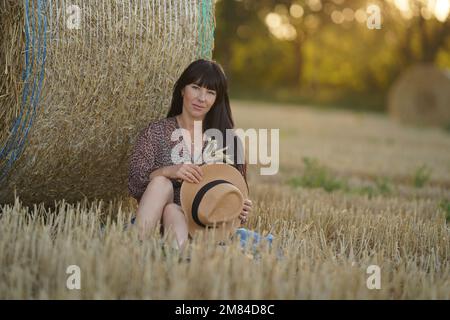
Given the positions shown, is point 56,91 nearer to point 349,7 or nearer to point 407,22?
point 407,22

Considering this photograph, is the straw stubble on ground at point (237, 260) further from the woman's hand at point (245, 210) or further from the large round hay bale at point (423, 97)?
the large round hay bale at point (423, 97)

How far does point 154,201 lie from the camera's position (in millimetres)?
4082

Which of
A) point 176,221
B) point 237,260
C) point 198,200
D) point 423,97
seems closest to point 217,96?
point 198,200

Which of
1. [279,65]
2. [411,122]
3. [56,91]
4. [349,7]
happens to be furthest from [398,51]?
[56,91]

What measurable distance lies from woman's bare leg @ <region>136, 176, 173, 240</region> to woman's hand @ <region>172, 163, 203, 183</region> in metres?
0.10

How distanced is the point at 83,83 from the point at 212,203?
116 centimetres

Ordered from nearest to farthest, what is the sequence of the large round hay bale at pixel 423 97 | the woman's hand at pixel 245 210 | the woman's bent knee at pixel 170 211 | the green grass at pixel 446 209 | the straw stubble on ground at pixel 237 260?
the straw stubble on ground at pixel 237 260, the woman's bent knee at pixel 170 211, the woman's hand at pixel 245 210, the green grass at pixel 446 209, the large round hay bale at pixel 423 97

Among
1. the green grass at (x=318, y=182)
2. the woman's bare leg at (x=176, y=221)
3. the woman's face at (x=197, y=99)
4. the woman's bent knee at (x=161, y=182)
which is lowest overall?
the green grass at (x=318, y=182)

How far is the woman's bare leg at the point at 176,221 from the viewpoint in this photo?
394 centimetres

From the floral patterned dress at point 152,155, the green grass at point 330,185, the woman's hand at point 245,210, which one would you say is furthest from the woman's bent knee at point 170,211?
the green grass at point 330,185

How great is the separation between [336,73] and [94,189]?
4137 centimetres

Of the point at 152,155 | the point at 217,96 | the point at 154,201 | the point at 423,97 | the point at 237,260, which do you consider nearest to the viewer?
the point at 237,260

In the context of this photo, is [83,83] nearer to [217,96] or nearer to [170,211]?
[217,96]

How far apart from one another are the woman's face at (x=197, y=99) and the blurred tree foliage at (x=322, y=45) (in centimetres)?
2532
